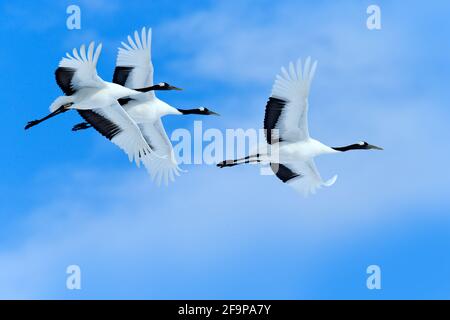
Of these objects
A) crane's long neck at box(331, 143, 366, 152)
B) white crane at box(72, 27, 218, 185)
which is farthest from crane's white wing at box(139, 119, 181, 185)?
crane's long neck at box(331, 143, 366, 152)

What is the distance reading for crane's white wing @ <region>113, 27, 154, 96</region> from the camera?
1184 inches

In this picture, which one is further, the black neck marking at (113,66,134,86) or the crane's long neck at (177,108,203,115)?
the crane's long neck at (177,108,203,115)

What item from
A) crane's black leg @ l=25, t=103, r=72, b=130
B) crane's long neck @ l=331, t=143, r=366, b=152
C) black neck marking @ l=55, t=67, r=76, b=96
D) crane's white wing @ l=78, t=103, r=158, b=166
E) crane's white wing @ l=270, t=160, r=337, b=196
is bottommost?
crane's white wing @ l=270, t=160, r=337, b=196

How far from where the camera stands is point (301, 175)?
95.5ft

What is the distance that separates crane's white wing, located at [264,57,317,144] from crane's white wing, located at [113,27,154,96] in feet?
14.2

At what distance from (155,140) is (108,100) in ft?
11.0

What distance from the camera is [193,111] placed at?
32031 millimetres

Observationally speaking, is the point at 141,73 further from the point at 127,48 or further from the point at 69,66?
the point at 69,66

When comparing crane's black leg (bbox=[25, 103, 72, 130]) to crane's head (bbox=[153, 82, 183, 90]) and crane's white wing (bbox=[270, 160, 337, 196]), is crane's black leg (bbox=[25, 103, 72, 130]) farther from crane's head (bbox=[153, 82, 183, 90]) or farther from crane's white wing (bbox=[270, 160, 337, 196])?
crane's white wing (bbox=[270, 160, 337, 196])

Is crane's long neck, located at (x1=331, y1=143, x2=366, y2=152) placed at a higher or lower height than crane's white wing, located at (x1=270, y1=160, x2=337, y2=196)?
higher

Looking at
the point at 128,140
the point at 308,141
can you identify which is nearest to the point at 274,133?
the point at 308,141

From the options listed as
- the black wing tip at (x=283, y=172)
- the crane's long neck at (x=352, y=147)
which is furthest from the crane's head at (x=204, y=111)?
the crane's long neck at (x=352, y=147)

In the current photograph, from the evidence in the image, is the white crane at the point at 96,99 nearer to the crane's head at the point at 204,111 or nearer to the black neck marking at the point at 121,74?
the black neck marking at the point at 121,74

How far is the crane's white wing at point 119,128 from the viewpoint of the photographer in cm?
2875
